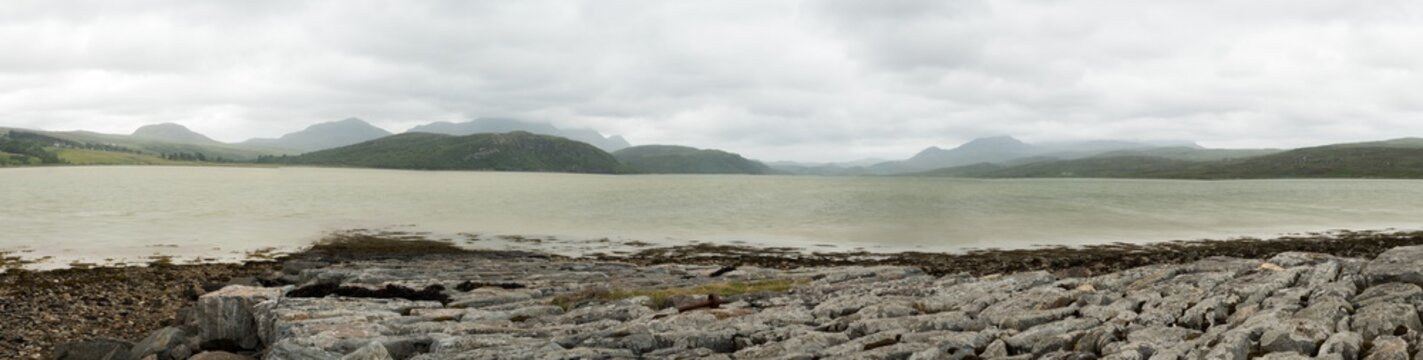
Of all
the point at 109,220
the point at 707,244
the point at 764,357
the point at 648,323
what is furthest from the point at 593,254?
the point at 109,220

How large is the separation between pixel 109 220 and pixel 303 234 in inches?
880

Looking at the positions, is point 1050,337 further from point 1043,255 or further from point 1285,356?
point 1043,255

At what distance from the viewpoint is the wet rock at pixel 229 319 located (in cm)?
1862

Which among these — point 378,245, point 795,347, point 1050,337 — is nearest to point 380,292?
point 795,347

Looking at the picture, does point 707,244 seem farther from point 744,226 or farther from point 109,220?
point 109,220

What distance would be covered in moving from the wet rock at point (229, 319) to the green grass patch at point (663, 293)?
7.62 m

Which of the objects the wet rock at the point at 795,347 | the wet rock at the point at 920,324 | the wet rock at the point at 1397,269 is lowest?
the wet rock at the point at 795,347

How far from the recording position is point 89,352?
708 inches

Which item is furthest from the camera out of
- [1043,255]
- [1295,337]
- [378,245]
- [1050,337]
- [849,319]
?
[378,245]

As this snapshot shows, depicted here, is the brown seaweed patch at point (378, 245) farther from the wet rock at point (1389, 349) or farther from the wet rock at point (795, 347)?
the wet rock at point (1389, 349)

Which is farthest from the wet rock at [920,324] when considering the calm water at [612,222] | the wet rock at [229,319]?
the calm water at [612,222]

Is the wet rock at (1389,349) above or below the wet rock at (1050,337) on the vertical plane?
above

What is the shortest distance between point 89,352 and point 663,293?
14119 mm

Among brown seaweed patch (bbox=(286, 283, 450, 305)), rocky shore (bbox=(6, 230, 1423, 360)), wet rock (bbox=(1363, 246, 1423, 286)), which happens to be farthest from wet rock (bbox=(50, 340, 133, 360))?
wet rock (bbox=(1363, 246, 1423, 286))
